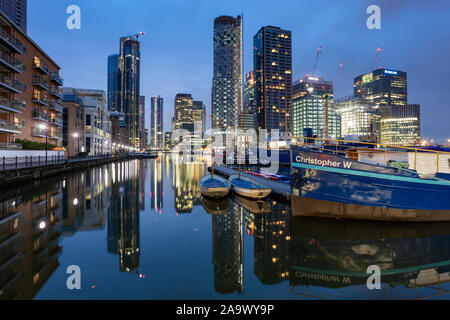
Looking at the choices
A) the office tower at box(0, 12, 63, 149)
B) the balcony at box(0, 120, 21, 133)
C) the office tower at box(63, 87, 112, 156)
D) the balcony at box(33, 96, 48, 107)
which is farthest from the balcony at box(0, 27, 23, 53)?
the office tower at box(63, 87, 112, 156)

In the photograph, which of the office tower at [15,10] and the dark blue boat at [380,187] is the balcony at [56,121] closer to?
the dark blue boat at [380,187]

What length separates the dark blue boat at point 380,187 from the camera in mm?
12008

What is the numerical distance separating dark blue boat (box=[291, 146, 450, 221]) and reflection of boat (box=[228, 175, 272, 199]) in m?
5.98

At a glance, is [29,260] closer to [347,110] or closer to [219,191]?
[219,191]


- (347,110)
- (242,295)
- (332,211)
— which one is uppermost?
(347,110)

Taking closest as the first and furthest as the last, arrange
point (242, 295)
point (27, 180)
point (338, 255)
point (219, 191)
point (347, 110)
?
point (242, 295)
point (338, 255)
point (219, 191)
point (27, 180)
point (347, 110)

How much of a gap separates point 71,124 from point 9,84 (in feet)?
110

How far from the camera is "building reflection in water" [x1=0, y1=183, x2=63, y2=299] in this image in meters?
6.89

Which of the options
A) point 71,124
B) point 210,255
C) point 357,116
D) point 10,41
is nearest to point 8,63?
point 10,41

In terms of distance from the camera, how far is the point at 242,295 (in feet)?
22.4

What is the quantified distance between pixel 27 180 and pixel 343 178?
33.9m

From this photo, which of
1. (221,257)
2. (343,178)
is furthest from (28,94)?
(343,178)

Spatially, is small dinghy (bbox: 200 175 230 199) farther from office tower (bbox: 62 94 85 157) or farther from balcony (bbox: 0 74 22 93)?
office tower (bbox: 62 94 85 157)

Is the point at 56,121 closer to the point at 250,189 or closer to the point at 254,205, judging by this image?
the point at 250,189
